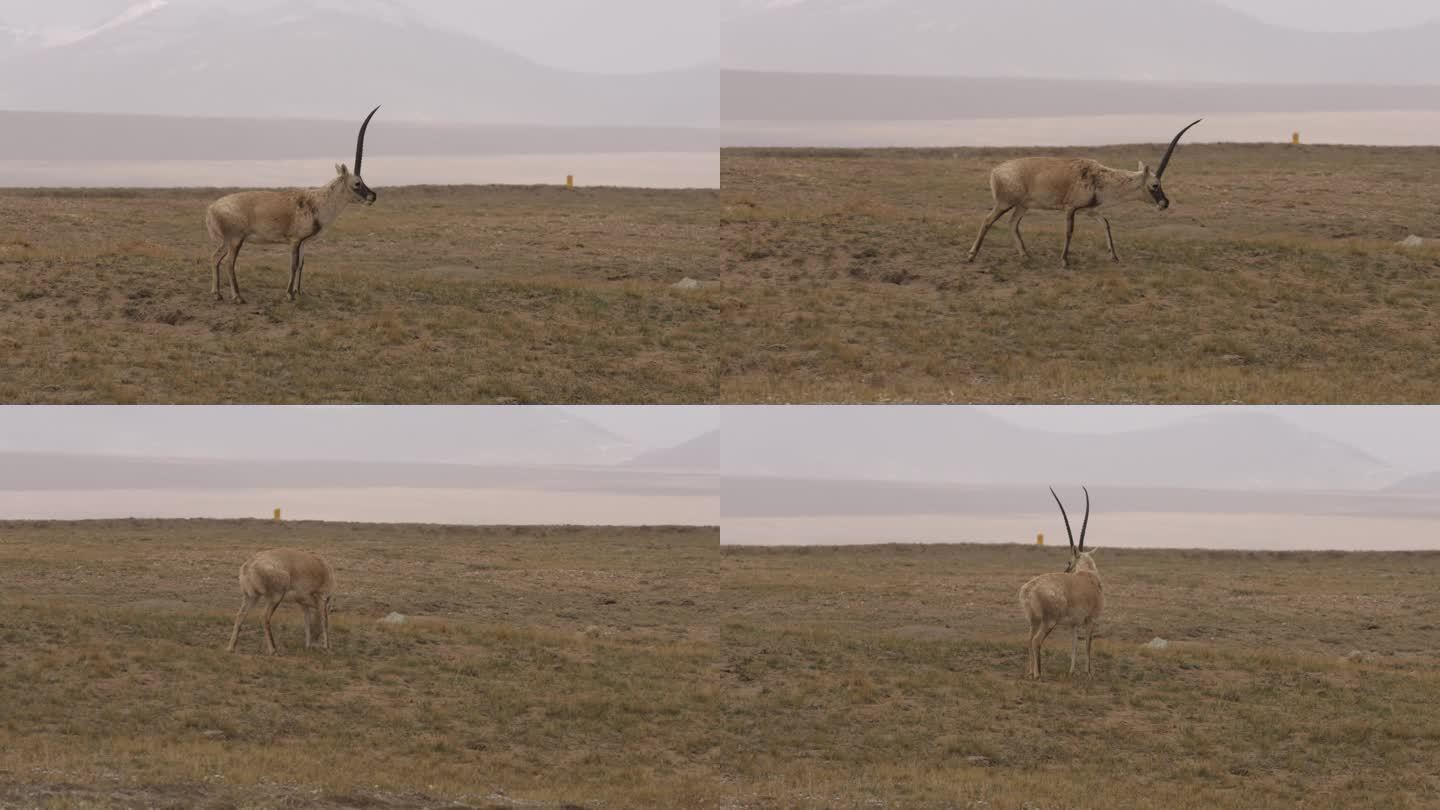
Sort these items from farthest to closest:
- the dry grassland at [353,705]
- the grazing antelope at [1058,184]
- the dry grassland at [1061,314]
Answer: the grazing antelope at [1058,184], the dry grassland at [1061,314], the dry grassland at [353,705]

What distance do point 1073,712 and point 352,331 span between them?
1744 cm

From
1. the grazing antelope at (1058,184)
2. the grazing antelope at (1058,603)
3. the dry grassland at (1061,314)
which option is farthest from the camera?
the grazing antelope at (1058,184)

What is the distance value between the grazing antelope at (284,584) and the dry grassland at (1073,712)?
26.1 feet

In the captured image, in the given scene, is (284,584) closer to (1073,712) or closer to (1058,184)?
(1073,712)

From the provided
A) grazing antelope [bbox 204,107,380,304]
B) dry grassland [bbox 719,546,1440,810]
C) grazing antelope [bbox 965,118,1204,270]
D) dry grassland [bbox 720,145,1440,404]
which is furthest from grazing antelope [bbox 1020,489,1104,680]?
grazing antelope [bbox 204,107,380,304]

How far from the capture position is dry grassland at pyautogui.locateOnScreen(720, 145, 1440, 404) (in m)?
32.0

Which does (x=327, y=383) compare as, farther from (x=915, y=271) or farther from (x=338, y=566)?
(x=338, y=566)

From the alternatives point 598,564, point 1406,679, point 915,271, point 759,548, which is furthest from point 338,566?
point 1406,679

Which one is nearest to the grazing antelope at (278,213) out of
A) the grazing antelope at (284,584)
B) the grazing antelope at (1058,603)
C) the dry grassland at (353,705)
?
the grazing antelope at (284,584)

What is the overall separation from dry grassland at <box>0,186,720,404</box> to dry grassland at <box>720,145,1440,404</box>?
6.79 ft

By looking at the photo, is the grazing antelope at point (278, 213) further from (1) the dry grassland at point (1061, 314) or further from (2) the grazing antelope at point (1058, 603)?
(2) the grazing antelope at point (1058, 603)

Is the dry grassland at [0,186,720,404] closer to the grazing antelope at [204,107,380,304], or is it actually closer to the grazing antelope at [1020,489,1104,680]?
the grazing antelope at [204,107,380,304]

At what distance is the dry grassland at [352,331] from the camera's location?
30.4 meters

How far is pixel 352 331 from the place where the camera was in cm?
3262
